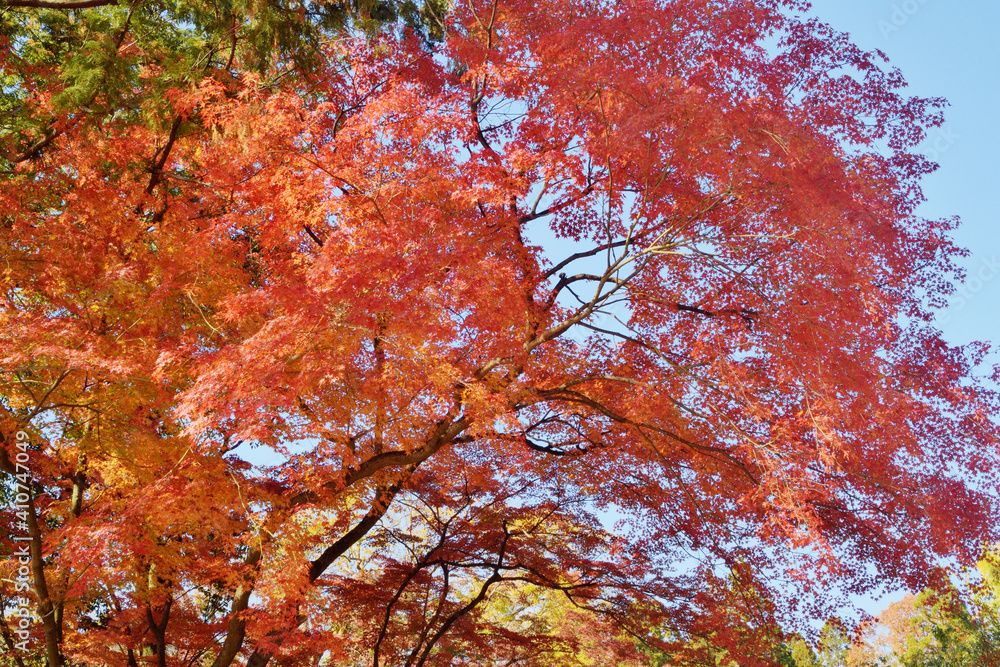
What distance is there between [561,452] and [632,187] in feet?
12.0

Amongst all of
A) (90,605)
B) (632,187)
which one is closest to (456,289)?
(632,187)

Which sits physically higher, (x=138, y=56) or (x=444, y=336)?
(x=138, y=56)

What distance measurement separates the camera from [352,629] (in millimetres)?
12055

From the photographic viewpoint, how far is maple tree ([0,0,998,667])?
738 centimetres
